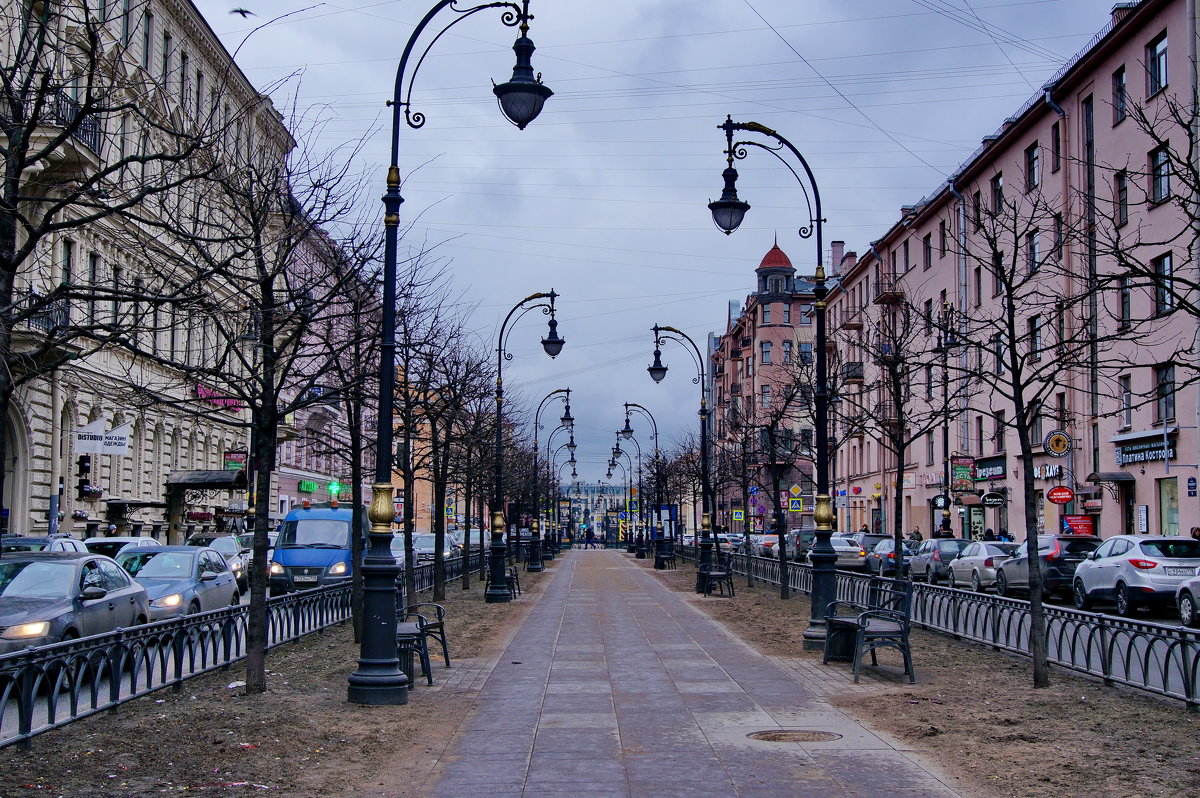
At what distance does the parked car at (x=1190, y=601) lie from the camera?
20.0m

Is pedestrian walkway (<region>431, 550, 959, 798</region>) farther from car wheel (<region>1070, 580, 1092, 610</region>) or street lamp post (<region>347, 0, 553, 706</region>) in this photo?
car wheel (<region>1070, 580, 1092, 610</region>)

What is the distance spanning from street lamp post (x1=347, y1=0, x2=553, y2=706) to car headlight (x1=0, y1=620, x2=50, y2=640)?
10.9 feet

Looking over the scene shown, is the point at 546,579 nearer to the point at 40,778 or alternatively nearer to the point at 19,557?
the point at 19,557

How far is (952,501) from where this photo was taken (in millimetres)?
54812

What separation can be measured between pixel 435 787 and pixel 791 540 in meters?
54.9

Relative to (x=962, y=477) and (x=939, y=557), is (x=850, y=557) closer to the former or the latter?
(x=962, y=477)

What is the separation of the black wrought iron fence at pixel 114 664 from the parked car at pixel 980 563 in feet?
63.8

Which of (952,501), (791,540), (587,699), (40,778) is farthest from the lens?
(791,540)

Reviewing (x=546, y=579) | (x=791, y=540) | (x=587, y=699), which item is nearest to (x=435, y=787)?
(x=587, y=699)

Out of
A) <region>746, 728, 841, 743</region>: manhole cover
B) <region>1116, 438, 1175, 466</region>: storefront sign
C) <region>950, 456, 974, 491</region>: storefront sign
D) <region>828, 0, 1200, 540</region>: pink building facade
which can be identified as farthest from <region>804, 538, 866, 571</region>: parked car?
<region>746, 728, 841, 743</region>: manhole cover

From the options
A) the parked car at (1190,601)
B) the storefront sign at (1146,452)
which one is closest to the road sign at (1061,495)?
the storefront sign at (1146,452)

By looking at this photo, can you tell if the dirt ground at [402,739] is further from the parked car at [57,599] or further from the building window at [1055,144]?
the building window at [1055,144]

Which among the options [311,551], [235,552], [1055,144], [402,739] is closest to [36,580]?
[402,739]

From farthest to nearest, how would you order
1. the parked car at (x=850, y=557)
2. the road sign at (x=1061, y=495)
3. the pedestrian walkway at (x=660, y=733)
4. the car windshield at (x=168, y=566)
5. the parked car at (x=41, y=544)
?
the parked car at (x=850, y=557)
the road sign at (x=1061, y=495)
the parked car at (x=41, y=544)
the car windshield at (x=168, y=566)
the pedestrian walkway at (x=660, y=733)
